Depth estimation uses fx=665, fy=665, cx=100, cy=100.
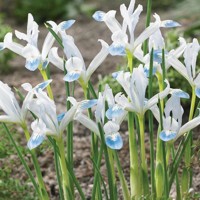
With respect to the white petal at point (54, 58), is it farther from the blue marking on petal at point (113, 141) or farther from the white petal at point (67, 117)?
the blue marking on petal at point (113, 141)

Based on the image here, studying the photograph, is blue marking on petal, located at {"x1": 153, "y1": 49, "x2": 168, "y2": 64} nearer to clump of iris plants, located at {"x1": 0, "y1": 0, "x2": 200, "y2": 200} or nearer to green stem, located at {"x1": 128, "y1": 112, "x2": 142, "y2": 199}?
clump of iris plants, located at {"x1": 0, "y1": 0, "x2": 200, "y2": 200}

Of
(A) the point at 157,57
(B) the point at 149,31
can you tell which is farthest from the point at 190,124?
(B) the point at 149,31

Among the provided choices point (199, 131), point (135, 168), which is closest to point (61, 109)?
point (199, 131)

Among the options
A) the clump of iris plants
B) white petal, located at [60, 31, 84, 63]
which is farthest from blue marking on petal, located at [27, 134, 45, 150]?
white petal, located at [60, 31, 84, 63]

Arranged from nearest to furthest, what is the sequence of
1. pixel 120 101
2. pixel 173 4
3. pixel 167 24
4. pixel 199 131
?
1. pixel 120 101
2. pixel 167 24
3. pixel 199 131
4. pixel 173 4

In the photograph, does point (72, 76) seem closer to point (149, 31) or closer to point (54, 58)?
point (54, 58)

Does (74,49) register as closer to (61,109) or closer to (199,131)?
(199,131)

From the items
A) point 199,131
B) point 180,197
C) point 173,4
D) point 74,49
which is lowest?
point 180,197
